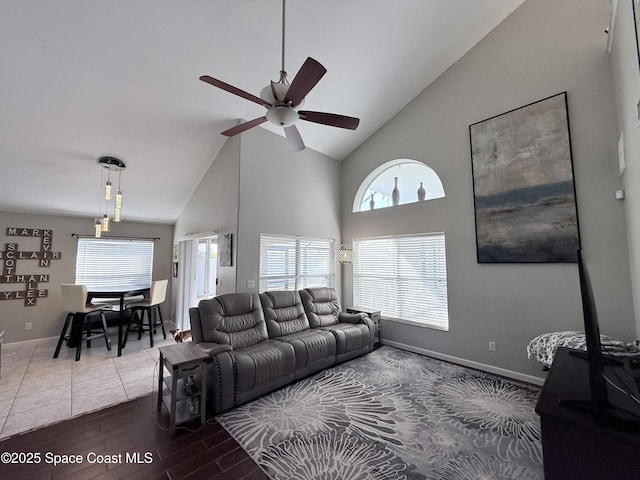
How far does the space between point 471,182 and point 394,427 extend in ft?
10.4

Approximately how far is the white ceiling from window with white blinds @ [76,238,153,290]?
3.91ft

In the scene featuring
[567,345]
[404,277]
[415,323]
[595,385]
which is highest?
[404,277]

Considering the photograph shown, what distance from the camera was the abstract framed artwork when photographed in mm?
3033

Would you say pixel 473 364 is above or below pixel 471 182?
below

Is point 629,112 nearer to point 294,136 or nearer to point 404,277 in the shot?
point 294,136

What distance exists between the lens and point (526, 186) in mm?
3270

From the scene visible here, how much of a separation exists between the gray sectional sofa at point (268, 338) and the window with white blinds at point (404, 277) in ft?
2.20

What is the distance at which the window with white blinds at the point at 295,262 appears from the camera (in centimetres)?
424

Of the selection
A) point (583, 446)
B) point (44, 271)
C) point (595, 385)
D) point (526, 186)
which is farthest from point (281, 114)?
point (44, 271)

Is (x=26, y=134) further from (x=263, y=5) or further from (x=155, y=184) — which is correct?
(x=263, y=5)

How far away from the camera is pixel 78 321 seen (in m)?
4.18

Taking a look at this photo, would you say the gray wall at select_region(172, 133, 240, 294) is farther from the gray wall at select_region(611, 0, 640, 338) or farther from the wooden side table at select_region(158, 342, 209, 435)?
the gray wall at select_region(611, 0, 640, 338)

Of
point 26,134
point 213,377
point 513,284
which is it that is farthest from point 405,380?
point 26,134

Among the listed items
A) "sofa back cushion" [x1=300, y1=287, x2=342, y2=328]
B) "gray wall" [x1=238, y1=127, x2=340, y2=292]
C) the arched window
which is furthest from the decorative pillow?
"gray wall" [x1=238, y1=127, x2=340, y2=292]
